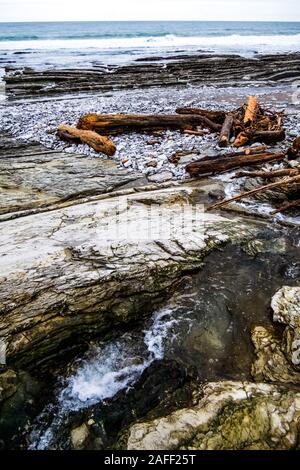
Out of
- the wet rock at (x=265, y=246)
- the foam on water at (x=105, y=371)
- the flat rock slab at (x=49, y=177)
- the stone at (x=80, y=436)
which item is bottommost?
the stone at (x=80, y=436)

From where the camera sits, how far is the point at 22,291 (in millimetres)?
3520

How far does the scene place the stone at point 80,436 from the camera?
2.57m

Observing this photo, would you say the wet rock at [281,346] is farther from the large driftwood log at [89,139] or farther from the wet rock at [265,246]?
the large driftwood log at [89,139]

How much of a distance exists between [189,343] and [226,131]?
21.1ft

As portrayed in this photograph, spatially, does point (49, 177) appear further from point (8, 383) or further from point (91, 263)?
point (8, 383)

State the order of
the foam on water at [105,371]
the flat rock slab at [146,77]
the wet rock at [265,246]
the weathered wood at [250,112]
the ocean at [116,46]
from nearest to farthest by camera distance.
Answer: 1. the foam on water at [105,371]
2. the wet rock at [265,246]
3. the weathered wood at [250,112]
4. the flat rock slab at [146,77]
5. the ocean at [116,46]

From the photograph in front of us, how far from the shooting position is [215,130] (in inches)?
360

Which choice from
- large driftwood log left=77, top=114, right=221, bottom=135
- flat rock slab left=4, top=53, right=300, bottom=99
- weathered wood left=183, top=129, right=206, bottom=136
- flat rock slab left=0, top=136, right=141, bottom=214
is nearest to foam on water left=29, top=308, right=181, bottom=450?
flat rock slab left=0, top=136, right=141, bottom=214

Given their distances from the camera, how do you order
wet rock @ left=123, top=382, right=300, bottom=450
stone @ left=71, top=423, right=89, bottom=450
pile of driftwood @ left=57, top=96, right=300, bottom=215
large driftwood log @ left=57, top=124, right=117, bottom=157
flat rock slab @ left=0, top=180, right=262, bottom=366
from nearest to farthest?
wet rock @ left=123, top=382, right=300, bottom=450, stone @ left=71, top=423, right=89, bottom=450, flat rock slab @ left=0, top=180, right=262, bottom=366, pile of driftwood @ left=57, top=96, right=300, bottom=215, large driftwood log @ left=57, top=124, right=117, bottom=157

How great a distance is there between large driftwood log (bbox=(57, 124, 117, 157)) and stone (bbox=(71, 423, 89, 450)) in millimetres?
6529

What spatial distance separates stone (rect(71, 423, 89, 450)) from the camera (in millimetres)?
2572

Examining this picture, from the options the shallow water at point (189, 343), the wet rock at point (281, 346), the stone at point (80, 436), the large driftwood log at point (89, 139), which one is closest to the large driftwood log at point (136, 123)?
the large driftwood log at point (89, 139)

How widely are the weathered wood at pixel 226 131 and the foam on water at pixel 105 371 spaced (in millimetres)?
5552

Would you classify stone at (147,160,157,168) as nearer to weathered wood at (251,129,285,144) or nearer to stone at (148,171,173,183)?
stone at (148,171,173,183)
